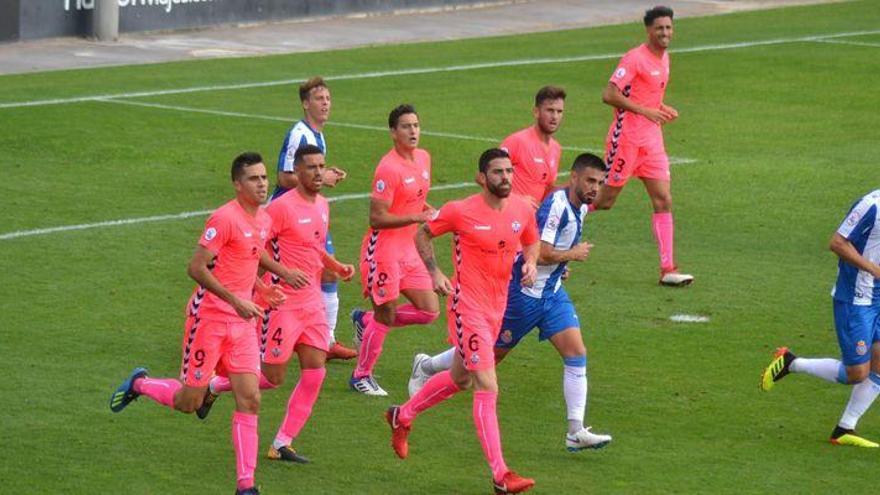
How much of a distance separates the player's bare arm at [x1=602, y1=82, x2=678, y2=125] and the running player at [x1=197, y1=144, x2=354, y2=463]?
584cm

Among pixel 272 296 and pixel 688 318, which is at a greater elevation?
pixel 272 296

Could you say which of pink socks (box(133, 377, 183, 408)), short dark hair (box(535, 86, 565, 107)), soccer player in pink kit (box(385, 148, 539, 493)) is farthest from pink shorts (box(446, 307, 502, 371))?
short dark hair (box(535, 86, 565, 107))

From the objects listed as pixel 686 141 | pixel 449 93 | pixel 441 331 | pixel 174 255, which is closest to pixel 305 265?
pixel 441 331

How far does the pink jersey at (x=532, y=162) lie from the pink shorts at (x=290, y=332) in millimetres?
3513

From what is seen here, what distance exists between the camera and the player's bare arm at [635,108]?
62.5 ft

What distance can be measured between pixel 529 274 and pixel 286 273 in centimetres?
167

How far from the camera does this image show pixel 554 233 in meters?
13.8

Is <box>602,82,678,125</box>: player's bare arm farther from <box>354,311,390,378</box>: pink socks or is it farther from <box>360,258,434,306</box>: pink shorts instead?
<box>354,311,390,378</box>: pink socks

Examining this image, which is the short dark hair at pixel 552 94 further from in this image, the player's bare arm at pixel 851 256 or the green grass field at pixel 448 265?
the player's bare arm at pixel 851 256

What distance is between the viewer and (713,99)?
100ft

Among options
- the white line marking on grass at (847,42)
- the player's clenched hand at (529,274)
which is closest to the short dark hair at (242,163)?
the player's clenched hand at (529,274)

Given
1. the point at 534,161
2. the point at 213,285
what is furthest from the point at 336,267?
the point at 534,161

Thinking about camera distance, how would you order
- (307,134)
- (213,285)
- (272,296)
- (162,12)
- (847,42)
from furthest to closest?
(847,42), (162,12), (307,134), (272,296), (213,285)

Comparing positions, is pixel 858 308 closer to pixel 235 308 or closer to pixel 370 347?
pixel 370 347
